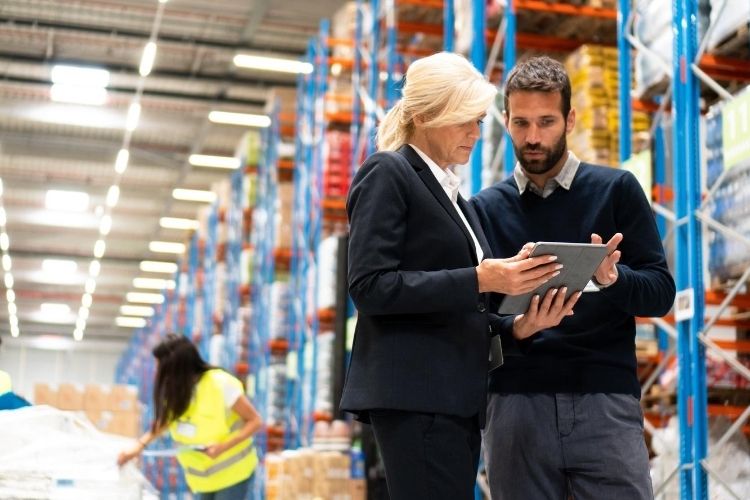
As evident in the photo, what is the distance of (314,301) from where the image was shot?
38.7 ft

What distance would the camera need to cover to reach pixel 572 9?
8.20 m

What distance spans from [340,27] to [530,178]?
1010 cm

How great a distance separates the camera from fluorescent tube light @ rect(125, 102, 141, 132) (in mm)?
20094

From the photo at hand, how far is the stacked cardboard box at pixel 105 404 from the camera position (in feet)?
48.9

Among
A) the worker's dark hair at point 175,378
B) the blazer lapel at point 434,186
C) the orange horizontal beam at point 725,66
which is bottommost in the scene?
the worker's dark hair at point 175,378

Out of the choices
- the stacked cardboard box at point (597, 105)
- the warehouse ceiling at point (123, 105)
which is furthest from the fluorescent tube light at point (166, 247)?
the stacked cardboard box at point (597, 105)

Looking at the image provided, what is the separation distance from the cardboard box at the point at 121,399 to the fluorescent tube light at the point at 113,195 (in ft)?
33.7

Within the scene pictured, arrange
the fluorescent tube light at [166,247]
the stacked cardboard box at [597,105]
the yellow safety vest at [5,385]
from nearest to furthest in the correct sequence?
the yellow safety vest at [5,385] → the stacked cardboard box at [597,105] → the fluorescent tube light at [166,247]

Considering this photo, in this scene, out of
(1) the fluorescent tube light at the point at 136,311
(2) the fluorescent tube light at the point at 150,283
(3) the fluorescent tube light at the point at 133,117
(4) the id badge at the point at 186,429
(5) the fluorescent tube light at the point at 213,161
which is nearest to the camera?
(4) the id badge at the point at 186,429

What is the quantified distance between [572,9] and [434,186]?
19.2ft

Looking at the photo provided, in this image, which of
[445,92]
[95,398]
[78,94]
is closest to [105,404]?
[95,398]

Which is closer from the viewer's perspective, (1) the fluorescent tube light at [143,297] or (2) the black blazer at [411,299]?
(2) the black blazer at [411,299]

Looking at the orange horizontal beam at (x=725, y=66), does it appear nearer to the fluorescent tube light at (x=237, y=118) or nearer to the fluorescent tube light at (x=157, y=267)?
the fluorescent tube light at (x=237, y=118)

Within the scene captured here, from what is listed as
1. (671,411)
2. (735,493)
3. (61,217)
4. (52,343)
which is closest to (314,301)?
(671,411)
